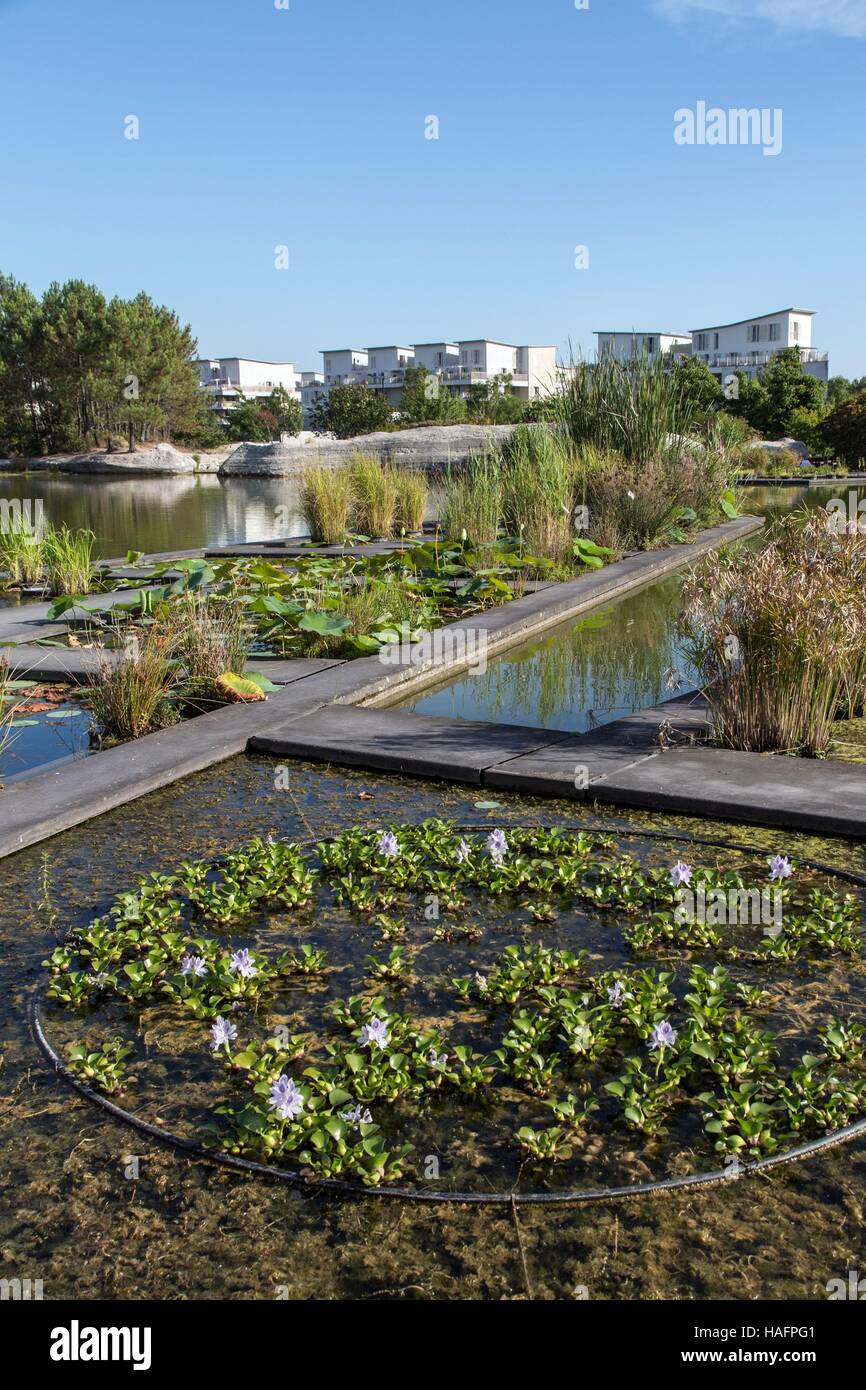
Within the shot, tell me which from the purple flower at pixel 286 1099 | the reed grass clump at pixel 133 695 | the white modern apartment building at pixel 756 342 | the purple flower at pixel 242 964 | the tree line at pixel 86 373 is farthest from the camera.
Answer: the white modern apartment building at pixel 756 342

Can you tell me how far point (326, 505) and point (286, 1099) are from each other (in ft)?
31.9

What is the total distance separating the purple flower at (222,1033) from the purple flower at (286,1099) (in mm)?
256

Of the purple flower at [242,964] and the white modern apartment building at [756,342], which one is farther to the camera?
the white modern apartment building at [756,342]

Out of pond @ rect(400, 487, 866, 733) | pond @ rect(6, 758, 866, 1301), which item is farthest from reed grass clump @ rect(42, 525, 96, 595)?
pond @ rect(6, 758, 866, 1301)

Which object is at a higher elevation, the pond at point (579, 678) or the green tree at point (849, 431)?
the green tree at point (849, 431)

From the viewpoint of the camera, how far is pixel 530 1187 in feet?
6.08

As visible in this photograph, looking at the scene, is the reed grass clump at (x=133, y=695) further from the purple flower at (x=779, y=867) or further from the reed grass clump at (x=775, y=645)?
the purple flower at (x=779, y=867)

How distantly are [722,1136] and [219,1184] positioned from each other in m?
0.89

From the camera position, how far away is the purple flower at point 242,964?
7.93 ft

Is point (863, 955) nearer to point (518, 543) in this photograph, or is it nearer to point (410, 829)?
point (410, 829)

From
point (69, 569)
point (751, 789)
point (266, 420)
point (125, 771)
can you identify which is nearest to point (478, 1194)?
point (751, 789)

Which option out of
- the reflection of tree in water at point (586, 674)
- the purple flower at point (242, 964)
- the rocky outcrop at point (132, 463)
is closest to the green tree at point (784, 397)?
the rocky outcrop at point (132, 463)

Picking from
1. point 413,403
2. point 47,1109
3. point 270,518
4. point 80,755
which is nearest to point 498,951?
point 47,1109
